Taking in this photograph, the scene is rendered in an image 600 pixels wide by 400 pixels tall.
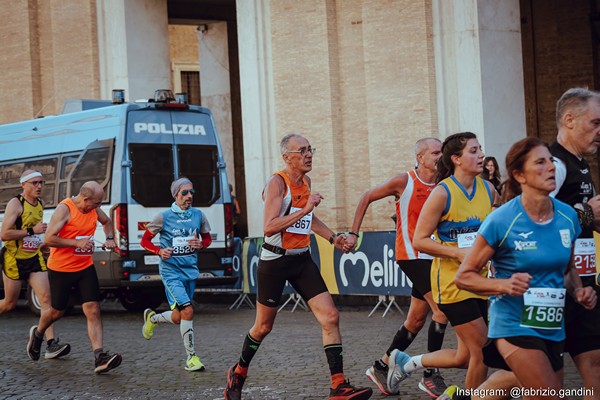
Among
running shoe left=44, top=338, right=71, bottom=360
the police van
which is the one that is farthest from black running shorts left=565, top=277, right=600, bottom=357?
the police van

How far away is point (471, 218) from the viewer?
7.51m

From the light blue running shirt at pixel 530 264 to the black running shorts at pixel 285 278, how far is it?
123 inches

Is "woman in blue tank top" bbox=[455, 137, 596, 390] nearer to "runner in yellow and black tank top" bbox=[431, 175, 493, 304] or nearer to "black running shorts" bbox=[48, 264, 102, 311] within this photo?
"runner in yellow and black tank top" bbox=[431, 175, 493, 304]

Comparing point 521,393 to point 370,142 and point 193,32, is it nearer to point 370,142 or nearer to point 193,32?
point 370,142

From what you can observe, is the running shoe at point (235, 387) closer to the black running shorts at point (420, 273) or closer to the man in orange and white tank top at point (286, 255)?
→ the man in orange and white tank top at point (286, 255)

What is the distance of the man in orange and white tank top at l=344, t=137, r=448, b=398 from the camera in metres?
8.95

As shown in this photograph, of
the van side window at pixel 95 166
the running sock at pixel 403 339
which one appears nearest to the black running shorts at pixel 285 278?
the running sock at pixel 403 339

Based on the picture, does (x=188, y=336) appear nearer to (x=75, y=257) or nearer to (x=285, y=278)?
(x=75, y=257)

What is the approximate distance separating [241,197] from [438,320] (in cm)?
2266

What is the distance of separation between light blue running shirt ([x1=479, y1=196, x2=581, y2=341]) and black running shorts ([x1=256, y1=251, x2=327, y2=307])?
3.12 meters

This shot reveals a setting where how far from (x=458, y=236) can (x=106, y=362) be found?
15.0 ft

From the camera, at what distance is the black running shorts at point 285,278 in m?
8.77

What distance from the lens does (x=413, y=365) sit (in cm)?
837

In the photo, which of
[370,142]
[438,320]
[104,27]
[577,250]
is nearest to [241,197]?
[104,27]
